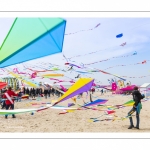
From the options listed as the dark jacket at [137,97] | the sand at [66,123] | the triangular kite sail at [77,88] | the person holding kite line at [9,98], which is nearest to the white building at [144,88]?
the dark jacket at [137,97]

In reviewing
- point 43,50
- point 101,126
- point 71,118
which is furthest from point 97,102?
point 43,50

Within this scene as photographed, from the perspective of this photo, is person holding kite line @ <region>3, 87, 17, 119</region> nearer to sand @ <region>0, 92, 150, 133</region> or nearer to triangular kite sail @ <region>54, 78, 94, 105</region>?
sand @ <region>0, 92, 150, 133</region>

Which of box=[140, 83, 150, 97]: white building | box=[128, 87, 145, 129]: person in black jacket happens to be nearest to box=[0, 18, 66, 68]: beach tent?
box=[128, 87, 145, 129]: person in black jacket

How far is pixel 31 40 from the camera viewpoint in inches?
191

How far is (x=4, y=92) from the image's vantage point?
5.98 metres

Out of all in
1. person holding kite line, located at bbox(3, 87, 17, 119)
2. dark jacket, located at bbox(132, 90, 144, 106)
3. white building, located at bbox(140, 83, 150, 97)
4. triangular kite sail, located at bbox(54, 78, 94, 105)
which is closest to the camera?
triangular kite sail, located at bbox(54, 78, 94, 105)

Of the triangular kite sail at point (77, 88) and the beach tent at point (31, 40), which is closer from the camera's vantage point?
the beach tent at point (31, 40)

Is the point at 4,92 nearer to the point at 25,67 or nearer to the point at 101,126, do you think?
the point at 25,67

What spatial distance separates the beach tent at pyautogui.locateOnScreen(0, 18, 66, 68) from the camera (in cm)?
477

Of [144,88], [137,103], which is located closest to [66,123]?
[137,103]

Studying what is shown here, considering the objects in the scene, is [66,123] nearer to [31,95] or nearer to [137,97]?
[137,97]

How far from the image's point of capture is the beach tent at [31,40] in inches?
Result: 188

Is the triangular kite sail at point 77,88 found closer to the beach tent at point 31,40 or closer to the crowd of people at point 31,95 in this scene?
the beach tent at point 31,40
